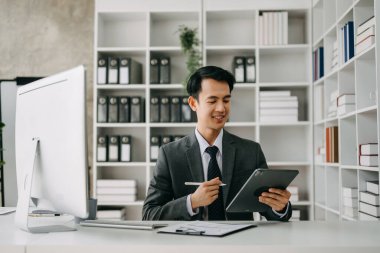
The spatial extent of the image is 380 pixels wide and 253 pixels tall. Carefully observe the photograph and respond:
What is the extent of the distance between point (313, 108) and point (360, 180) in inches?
53.6

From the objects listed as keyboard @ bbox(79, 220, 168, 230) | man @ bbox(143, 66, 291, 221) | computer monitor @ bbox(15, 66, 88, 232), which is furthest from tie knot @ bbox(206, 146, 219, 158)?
computer monitor @ bbox(15, 66, 88, 232)

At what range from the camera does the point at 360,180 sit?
3.25 meters

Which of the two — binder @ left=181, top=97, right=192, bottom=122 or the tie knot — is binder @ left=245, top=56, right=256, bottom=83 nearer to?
binder @ left=181, top=97, right=192, bottom=122

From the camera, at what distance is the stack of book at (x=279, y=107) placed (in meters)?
4.45

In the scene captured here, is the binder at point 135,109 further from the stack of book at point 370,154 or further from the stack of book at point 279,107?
the stack of book at point 370,154

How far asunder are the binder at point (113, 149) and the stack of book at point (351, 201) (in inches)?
83.5

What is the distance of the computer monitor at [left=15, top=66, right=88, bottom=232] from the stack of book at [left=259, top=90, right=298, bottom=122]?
2.98m

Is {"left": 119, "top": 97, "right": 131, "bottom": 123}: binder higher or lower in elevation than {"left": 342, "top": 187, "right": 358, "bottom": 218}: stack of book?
higher

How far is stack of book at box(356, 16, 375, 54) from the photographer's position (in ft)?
9.64

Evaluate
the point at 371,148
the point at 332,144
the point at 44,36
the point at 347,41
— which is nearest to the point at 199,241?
the point at 371,148

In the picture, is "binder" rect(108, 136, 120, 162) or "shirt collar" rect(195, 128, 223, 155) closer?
"shirt collar" rect(195, 128, 223, 155)

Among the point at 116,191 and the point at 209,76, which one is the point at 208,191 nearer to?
the point at 209,76

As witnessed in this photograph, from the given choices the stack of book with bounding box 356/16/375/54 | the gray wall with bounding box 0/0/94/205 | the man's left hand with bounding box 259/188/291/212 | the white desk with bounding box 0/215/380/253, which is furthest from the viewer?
the gray wall with bounding box 0/0/94/205

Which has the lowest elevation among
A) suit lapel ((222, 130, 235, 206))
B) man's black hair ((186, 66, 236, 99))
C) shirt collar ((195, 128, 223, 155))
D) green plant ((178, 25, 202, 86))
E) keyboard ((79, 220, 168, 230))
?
keyboard ((79, 220, 168, 230))
